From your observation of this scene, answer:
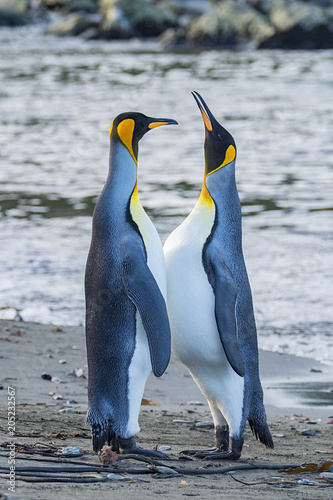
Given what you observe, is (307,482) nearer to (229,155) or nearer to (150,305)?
(150,305)

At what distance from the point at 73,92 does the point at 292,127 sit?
25.7 ft

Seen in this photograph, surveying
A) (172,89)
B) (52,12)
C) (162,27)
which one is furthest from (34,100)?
(52,12)

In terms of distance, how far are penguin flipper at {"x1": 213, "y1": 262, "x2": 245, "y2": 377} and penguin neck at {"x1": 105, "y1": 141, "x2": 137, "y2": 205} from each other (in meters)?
0.51

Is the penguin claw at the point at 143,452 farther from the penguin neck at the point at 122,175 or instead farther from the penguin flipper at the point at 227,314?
the penguin neck at the point at 122,175

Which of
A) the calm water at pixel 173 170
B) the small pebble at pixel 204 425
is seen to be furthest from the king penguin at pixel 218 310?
the calm water at pixel 173 170

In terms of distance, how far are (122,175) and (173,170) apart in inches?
359

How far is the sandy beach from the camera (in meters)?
3.03

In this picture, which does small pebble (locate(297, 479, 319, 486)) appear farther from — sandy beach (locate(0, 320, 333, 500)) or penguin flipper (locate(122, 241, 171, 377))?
penguin flipper (locate(122, 241, 171, 377))

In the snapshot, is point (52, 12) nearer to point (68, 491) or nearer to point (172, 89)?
point (172, 89)

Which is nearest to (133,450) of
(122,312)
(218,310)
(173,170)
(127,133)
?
(122,312)

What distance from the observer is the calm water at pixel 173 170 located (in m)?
7.32

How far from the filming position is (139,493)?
9.54 ft

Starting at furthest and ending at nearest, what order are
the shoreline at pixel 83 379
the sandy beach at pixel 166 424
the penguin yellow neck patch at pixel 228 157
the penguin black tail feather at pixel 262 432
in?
the shoreline at pixel 83 379 → the penguin yellow neck patch at pixel 228 157 → the penguin black tail feather at pixel 262 432 → the sandy beach at pixel 166 424

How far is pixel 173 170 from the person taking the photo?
12812 millimetres
